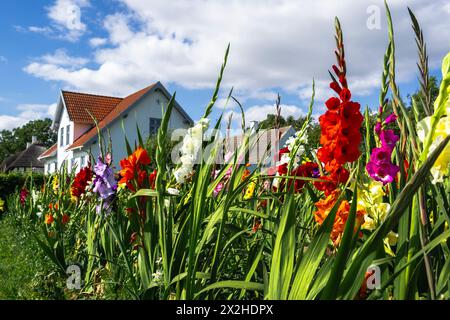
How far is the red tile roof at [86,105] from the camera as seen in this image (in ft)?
97.8

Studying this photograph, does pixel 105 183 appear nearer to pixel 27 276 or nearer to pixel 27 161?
pixel 27 276

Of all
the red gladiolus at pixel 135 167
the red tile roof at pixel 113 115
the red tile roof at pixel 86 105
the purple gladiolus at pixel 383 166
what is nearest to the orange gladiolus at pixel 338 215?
the purple gladiolus at pixel 383 166

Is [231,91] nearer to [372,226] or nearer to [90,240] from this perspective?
[372,226]

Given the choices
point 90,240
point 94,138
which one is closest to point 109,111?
point 94,138

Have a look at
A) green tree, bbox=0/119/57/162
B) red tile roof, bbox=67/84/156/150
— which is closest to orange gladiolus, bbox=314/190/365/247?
red tile roof, bbox=67/84/156/150

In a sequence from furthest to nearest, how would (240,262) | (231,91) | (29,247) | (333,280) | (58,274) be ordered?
(29,247), (58,274), (240,262), (231,91), (333,280)

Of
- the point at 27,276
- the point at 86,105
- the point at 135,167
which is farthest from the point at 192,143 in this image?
the point at 86,105

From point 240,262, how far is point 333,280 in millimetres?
1164

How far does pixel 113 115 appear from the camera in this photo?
29109 millimetres

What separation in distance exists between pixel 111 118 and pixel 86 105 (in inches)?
140

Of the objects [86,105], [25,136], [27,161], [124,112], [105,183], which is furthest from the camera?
[25,136]

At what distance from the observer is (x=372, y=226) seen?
1502 millimetres

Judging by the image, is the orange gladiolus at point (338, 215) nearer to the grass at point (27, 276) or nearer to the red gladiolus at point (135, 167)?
the red gladiolus at point (135, 167)

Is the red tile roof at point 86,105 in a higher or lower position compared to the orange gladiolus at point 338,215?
higher
